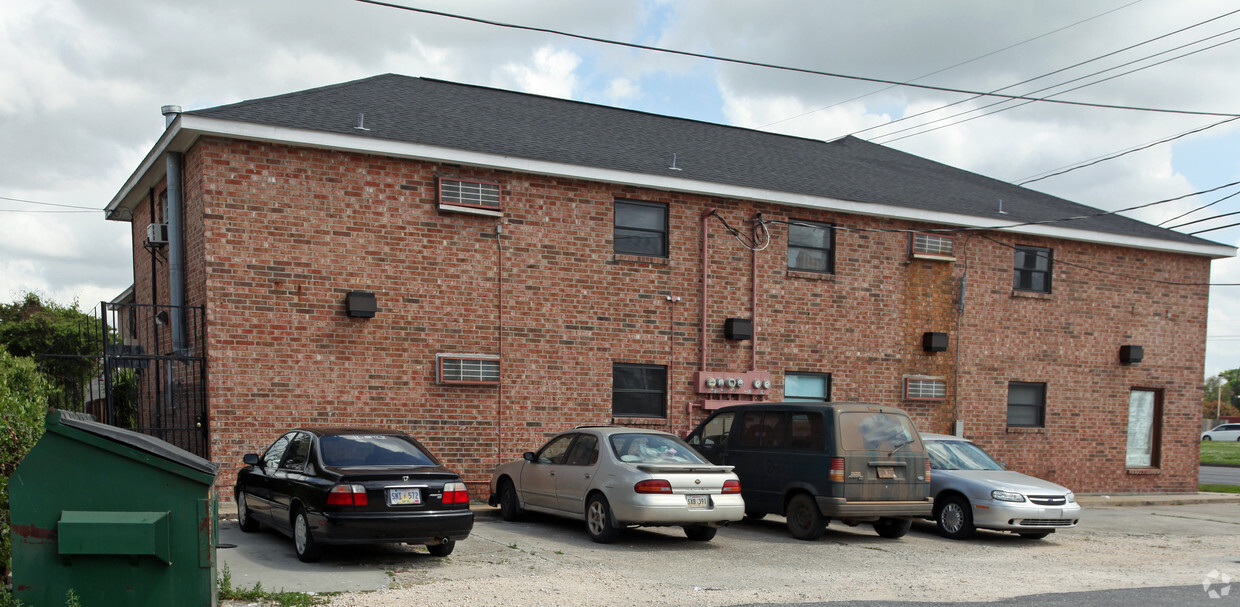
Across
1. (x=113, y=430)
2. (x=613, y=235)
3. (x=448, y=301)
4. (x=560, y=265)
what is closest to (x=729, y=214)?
(x=613, y=235)

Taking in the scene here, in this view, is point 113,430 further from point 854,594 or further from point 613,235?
point 613,235

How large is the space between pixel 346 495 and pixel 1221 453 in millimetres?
47593

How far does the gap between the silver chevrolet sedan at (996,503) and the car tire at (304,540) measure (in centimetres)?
838

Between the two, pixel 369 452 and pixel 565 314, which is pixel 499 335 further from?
pixel 369 452

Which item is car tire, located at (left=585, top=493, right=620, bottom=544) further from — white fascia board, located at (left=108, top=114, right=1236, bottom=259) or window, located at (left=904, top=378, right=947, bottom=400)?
window, located at (left=904, top=378, right=947, bottom=400)

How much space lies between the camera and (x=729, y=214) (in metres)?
16.9

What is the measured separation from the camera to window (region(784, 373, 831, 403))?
57.2 ft

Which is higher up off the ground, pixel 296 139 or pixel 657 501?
pixel 296 139

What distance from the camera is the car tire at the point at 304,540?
29.1 feet

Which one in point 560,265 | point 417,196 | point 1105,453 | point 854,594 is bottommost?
point 1105,453

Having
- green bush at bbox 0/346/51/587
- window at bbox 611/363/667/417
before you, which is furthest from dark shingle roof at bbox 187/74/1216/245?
green bush at bbox 0/346/51/587

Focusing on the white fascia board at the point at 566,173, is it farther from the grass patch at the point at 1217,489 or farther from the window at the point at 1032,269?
the grass patch at the point at 1217,489

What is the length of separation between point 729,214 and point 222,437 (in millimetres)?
8955

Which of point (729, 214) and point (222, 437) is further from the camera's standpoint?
point (729, 214)
